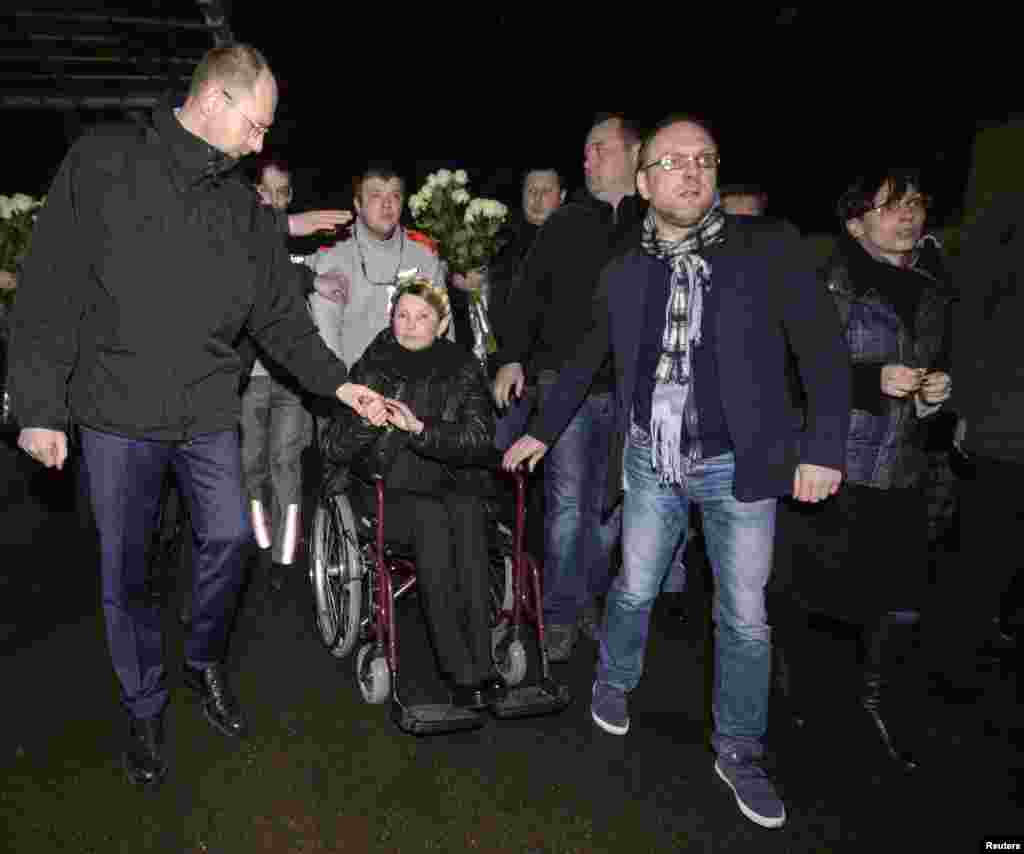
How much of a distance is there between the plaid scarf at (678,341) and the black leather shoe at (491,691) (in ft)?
3.48

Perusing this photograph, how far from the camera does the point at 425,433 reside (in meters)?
3.41

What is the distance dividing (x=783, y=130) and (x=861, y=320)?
9.59 metres

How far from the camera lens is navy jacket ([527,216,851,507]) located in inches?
99.9

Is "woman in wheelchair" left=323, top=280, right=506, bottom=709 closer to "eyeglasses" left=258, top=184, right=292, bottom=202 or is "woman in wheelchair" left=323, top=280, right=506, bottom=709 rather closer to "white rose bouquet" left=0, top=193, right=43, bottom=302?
"eyeglasses" left=258, top=184, right=292, bottom=202

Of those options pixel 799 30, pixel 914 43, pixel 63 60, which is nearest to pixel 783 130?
pixel 799 30

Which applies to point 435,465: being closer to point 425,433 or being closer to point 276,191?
point 425,433

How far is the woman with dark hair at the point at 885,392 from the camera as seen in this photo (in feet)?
9.21

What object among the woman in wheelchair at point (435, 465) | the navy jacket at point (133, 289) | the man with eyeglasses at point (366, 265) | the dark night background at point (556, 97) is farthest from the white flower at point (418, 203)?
the dark night background at point (556, 97)

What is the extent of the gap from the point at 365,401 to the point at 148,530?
0.88 meters

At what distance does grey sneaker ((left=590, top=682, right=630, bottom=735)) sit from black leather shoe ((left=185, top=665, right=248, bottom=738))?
1345 mm

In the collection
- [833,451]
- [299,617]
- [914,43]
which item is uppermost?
[914,43]

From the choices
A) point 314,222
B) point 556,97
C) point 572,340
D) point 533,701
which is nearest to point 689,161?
point 572,340

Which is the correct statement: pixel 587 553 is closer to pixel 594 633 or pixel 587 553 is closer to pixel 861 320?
pixel 594 633

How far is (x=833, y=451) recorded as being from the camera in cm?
256
